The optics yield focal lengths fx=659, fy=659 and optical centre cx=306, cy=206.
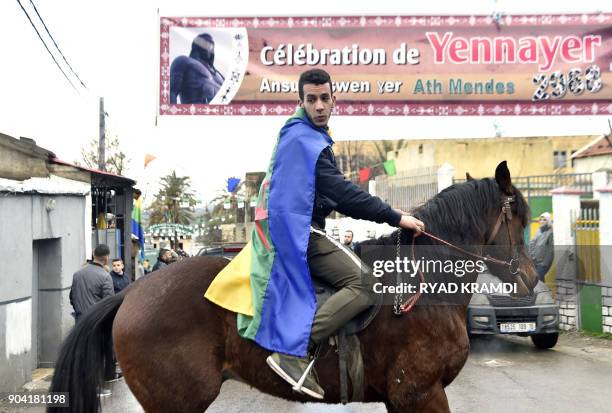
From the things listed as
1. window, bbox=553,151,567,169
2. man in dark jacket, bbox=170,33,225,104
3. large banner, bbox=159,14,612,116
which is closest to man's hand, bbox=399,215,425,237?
large banner, bbox=159,14,612,116

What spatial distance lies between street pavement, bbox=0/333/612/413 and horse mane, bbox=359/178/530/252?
10.4 feet

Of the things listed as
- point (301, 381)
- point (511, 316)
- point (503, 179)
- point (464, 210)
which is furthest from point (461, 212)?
point (511, 316)

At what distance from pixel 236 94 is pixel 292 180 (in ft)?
34.2

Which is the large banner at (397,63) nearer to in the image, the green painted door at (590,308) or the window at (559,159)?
the green painted door at (590,308)

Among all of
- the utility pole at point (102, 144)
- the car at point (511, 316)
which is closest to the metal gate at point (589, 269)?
the car at point (511, 316)

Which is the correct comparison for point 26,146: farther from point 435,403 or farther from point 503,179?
point 435,403

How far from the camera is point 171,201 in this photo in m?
63.0

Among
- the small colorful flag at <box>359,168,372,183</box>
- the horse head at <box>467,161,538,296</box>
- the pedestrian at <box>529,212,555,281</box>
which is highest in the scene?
the small colorful flag at <box>359,168,372,183</box>

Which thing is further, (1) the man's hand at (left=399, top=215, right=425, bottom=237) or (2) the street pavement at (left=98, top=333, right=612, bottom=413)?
(2) the street pavement at (left=98, top=333, right=612, bottom=413)

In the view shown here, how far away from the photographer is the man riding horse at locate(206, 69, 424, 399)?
4070mm

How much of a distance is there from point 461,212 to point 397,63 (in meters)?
10.3

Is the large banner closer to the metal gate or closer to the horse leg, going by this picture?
the metal gate

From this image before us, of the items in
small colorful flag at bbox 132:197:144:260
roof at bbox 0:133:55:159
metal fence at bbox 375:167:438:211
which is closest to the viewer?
roof at bbox 0:133:55:159

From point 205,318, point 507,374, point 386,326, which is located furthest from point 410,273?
point 507,374
